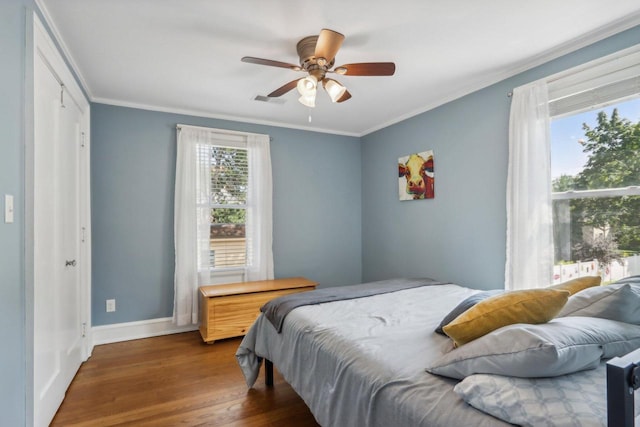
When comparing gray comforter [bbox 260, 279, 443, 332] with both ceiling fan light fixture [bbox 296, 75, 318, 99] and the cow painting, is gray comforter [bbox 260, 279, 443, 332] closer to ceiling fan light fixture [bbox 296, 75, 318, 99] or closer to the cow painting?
the cow painting

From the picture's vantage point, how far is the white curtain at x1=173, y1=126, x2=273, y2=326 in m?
3.59

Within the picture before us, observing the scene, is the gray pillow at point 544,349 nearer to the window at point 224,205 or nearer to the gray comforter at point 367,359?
the gray comforter at point 367,359

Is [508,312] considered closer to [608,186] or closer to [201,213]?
[608,186]

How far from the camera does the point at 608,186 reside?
228 centimetres

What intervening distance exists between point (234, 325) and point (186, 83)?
2.37 meters

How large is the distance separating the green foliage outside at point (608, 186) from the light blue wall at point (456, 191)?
50cm

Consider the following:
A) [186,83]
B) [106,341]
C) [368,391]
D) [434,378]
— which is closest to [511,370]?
[434,378]

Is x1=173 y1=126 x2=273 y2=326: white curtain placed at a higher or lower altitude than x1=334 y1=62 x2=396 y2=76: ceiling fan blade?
lower

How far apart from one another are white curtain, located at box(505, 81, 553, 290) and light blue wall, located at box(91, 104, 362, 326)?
2460mm

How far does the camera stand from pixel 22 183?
156 centimetres

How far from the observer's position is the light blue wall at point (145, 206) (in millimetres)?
3377

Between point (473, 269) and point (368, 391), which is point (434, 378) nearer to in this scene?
point (368, 391)

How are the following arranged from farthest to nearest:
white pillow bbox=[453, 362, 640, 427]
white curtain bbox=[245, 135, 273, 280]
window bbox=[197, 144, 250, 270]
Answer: white curtain bbox=[245, 135, 273, 280] < window bbox=[197, 144, 250, 270] < white pillow bbox=[453, 362, 640, 427]

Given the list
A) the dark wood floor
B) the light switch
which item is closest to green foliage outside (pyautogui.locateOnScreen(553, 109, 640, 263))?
the dark wood floor
